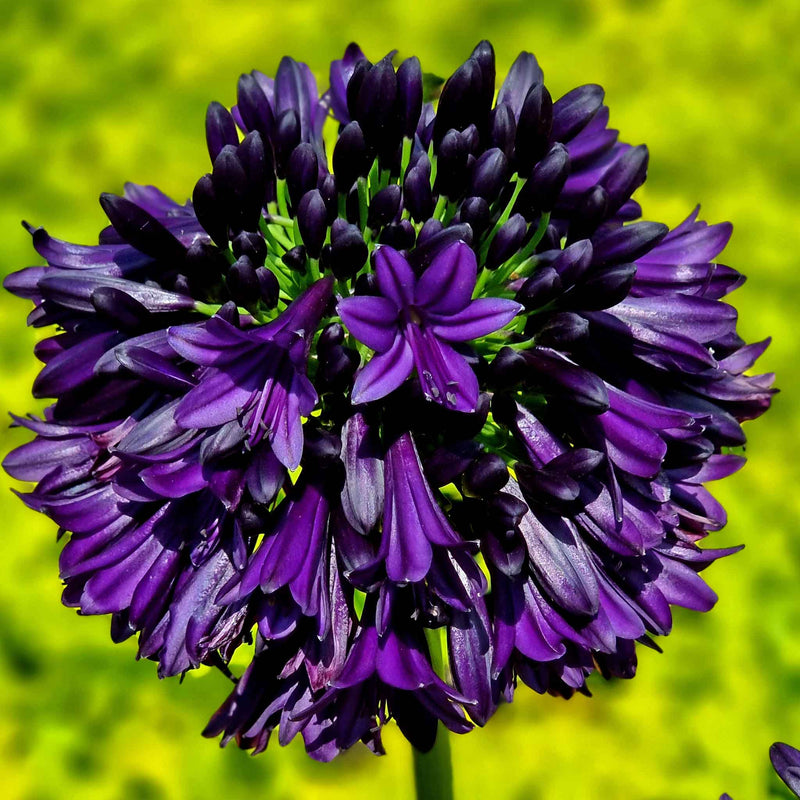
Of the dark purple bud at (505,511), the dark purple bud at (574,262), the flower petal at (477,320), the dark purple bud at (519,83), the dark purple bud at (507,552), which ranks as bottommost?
the dark purple bud at (507,552)

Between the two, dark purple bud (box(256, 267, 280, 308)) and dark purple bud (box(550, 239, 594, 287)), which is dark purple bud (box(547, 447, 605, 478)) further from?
dark purple bud (box(256, 267, 280, 308))

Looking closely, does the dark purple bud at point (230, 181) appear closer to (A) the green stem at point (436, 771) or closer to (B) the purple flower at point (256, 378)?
(B) the purple flower at point (256, 378)

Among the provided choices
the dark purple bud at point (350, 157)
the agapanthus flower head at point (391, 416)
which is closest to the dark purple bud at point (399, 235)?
the agapanthus flower head at point (391, 416)

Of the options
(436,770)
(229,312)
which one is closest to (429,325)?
(229,312)

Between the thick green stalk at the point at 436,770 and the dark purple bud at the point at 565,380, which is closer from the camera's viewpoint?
the dark purple bud at the point at 565,380

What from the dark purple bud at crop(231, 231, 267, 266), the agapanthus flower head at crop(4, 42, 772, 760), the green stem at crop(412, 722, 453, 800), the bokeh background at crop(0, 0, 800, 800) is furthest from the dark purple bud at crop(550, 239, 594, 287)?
the bokeh background at crop(0, 0, 800, 800)

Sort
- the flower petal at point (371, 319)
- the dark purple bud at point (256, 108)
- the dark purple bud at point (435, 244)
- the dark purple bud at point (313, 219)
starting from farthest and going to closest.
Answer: the dark purple bud at point (256, 108) < the dark purple bud at point (313, 219) < the dark purple bud at point (435, 244) < the flower petal at point (371, 319)
